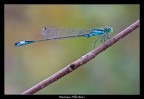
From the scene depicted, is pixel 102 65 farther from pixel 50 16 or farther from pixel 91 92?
pixel 50 16

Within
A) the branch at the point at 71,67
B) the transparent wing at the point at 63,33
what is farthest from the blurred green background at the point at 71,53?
the branch at the point at 71,67

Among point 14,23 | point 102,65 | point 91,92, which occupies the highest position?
point 14,23

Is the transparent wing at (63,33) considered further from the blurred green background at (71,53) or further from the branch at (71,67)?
the blurred green background at (71,53)

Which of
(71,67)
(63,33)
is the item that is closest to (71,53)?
(63,33)

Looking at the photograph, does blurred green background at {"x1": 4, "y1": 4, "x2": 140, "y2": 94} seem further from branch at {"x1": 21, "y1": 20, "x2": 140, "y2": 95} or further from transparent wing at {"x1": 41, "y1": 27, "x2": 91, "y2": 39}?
branch at {"x1": 21, "y1": 20, "x2": 140, "y2": 95}

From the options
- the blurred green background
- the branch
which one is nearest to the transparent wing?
the branch

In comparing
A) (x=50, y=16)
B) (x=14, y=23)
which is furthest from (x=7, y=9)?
(x=50, y=16)

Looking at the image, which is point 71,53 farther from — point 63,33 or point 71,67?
point 71,67
